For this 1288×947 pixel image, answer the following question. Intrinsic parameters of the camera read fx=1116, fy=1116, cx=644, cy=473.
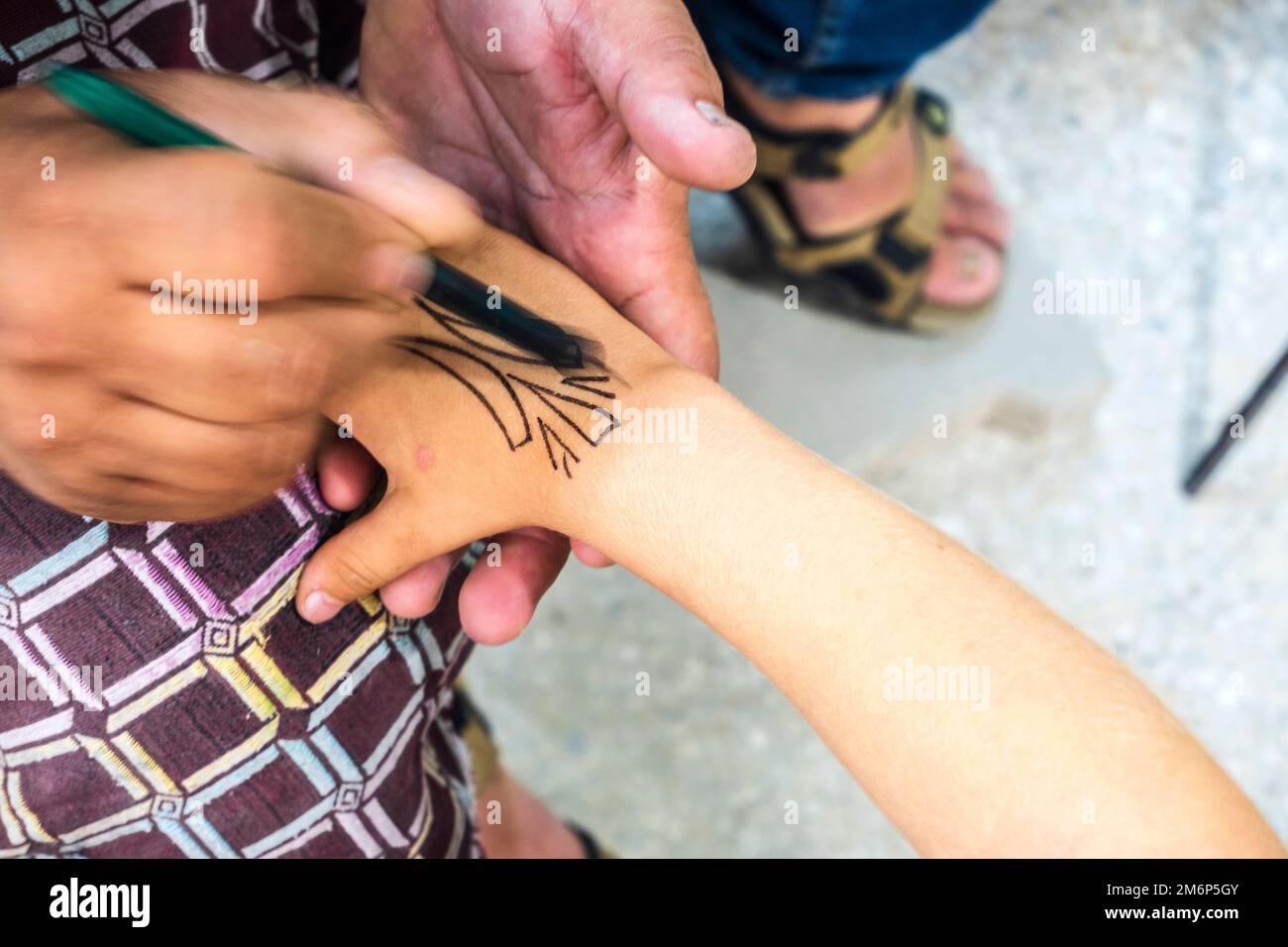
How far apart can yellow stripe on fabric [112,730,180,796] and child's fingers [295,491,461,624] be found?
0.15 metres

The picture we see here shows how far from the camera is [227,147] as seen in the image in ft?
2.39

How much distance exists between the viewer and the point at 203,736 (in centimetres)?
84

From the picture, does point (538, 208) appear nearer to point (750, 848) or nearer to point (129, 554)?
point (129, 554)

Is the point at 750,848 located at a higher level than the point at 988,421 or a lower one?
lower

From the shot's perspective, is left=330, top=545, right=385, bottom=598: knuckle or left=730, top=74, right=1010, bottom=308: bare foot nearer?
left=330, top=545, right=385, bottom=598: knuckle

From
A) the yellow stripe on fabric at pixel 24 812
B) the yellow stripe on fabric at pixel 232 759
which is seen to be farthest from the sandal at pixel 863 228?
the yellow stripe on fabric at pixel 24 812

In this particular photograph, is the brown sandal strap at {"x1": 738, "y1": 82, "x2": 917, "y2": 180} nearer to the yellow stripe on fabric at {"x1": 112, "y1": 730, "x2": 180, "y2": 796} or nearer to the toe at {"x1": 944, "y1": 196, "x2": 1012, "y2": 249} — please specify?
the toe at {"x1": 944, "y1": 196, "x2": 1012, "y2": 249}

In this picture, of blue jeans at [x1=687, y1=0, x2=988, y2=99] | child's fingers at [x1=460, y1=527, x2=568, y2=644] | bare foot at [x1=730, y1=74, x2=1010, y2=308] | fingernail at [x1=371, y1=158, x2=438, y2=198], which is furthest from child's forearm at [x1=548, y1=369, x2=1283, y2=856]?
bare foot at [x1=730, y1=74, x2=1010, y2=308]

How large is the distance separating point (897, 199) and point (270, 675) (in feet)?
4.06

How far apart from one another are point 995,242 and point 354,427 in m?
1.27

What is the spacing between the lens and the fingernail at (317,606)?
34.0 inches

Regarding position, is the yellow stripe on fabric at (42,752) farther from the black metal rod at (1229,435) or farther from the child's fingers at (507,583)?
the black metal rod at (1229,435)

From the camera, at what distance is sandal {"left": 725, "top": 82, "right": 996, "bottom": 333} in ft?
5.37
